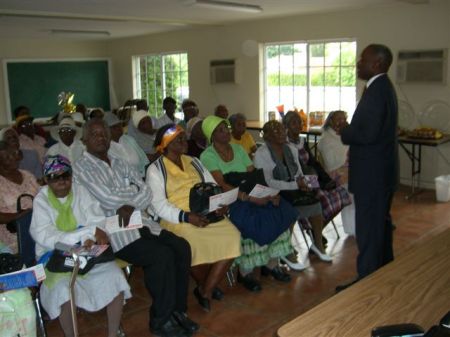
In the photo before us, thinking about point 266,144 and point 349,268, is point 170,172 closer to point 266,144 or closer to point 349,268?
point 266,144

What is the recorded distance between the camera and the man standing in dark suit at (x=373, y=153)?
3.04 meters

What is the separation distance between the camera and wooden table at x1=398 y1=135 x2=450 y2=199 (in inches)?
236

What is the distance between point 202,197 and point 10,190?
1218 millimetres

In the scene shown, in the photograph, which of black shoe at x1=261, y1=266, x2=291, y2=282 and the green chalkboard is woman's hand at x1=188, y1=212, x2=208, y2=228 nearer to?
black shoe at x1=261, y1=266, x2=291, y2=282

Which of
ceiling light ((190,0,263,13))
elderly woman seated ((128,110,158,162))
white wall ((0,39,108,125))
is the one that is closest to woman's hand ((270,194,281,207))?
elderly woman seated ((128,110,158,162))

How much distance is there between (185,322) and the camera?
303cm

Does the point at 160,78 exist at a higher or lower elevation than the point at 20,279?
higher

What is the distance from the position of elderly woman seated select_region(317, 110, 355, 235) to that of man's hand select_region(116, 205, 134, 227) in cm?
220

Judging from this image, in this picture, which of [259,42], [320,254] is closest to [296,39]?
[259,42]

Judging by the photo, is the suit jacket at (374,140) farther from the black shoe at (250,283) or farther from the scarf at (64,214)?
the scarf at (64,214)

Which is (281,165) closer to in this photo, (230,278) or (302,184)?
(302,184)

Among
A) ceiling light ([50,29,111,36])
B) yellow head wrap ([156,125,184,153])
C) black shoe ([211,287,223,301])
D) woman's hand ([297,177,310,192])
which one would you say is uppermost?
ceiling light ([50,29,111,36])

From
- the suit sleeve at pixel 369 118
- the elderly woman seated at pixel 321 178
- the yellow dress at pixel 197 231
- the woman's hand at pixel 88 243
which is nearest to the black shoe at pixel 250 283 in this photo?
the yellow dress at pixel 197 231

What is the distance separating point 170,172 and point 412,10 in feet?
16.1
